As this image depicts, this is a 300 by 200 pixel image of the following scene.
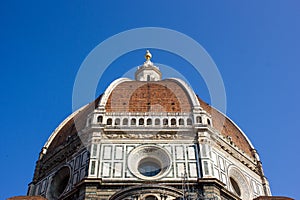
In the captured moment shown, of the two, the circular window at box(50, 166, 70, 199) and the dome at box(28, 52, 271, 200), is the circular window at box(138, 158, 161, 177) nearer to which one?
the dome at box(28, 52, 271, 200)

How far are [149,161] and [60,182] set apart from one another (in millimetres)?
4795

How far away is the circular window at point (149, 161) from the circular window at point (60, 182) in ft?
11.7

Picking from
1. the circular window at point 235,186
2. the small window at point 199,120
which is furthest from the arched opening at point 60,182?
the circular window at point 235,186

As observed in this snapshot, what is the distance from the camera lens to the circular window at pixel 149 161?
1791 cm

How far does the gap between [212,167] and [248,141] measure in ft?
22.1

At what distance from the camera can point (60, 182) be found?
19891mm

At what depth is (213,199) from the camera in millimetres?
16438

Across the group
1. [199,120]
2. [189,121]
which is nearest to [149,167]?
[189,121]

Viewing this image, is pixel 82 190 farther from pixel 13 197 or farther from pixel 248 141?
pixel 248 141

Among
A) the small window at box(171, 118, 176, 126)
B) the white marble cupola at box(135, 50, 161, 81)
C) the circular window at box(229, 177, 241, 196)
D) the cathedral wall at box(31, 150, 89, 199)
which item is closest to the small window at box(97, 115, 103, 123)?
the cathedral wall at box(31, 150, 89, 199)

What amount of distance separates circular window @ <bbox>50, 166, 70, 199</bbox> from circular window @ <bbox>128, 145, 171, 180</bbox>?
3.58 metres

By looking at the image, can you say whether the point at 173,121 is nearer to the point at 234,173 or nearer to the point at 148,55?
the point at 234,173

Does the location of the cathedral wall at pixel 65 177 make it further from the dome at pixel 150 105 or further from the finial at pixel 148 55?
the finial at pixel 148 55

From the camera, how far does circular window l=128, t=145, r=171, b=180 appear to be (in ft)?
58.8
